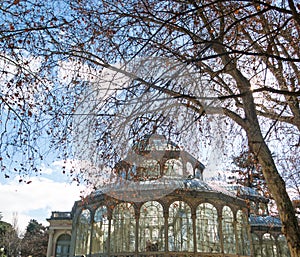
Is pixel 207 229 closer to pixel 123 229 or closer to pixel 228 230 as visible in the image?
pixel 228 230

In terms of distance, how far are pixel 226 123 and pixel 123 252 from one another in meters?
8.24

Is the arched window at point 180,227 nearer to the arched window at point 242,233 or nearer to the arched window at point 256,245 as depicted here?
the arched window at point 242,233

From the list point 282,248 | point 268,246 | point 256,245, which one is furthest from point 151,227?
point 282,248

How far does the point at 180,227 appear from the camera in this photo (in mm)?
14703

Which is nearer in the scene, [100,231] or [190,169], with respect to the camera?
[100,231]

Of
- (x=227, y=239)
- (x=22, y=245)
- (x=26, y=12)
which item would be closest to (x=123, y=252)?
(x=227, y=239)

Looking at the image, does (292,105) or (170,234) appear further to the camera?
(170,234)

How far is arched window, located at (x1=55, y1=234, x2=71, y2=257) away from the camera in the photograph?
27483 mm

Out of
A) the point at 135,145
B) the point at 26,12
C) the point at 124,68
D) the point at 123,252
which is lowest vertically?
the point at 123,252

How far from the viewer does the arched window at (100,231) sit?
15203 millimetres

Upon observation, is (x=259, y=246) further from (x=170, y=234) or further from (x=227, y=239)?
(x=170, y=234)

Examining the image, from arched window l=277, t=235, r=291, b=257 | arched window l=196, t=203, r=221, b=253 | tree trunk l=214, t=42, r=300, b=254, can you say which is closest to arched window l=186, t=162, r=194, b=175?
arched window l=196, t=203, r=221, b=253

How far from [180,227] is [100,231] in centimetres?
367

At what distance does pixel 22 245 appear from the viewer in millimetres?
44625
